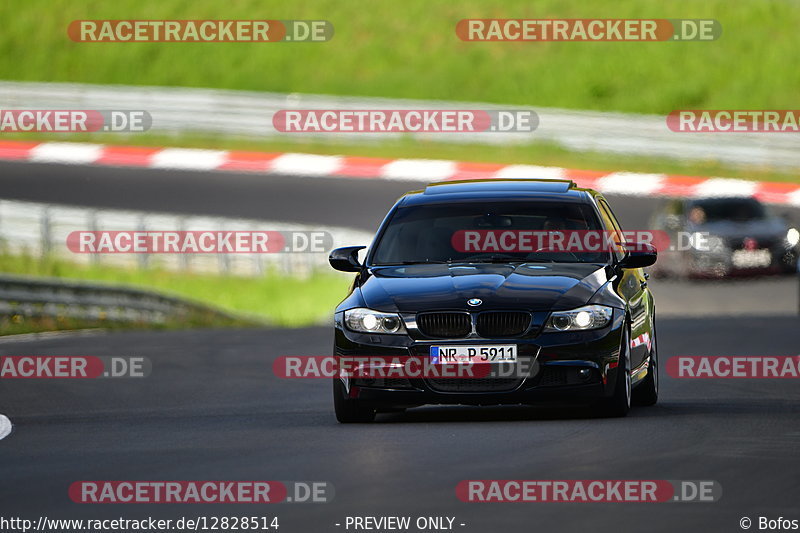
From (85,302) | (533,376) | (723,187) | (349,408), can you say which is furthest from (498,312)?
(723,187)

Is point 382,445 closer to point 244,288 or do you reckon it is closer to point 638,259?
point 638,259

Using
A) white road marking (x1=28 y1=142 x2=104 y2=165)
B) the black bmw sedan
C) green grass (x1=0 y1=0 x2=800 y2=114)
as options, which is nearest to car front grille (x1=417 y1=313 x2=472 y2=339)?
the black bmw sedan

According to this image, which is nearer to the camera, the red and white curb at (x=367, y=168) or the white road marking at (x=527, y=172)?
the white road marking at (x=527, y=172)

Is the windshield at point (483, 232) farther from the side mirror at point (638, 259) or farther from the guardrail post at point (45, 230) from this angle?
the guardrail post at point (45, 230)

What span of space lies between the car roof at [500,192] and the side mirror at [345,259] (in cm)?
59

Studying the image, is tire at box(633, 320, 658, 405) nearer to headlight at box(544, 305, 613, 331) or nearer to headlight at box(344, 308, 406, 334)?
headlight at box(544, 305, 613, 331)

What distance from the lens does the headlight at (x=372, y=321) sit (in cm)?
1098

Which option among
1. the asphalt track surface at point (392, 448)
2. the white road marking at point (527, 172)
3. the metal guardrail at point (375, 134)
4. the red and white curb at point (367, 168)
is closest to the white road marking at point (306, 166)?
the red and white curb at point (367, 168)

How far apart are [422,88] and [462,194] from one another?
118ft

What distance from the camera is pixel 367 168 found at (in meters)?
36.7

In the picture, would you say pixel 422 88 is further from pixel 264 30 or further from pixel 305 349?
pixel 305 349

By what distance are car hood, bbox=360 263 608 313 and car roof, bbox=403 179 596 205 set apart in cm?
77

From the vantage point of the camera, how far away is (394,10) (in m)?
52.1

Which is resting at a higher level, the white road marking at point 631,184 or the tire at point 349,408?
the white road marking at point 631,184
